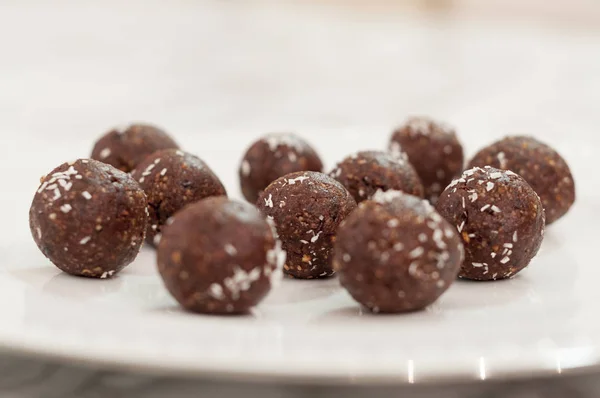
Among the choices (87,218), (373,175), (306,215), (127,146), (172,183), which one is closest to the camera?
(87,218)

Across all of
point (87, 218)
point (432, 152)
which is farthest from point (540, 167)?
point (87, 218)

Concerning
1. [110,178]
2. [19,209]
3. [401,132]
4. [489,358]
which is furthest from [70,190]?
[401,132]

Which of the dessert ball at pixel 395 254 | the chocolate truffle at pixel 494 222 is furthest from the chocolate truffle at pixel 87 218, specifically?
the chocolate truffle at pixel 494 222

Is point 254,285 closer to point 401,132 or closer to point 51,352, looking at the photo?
point 51,352

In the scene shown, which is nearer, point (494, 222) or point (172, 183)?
point (494, 222)

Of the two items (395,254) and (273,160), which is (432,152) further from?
(395,254)

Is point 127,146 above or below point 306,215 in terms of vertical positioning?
above
